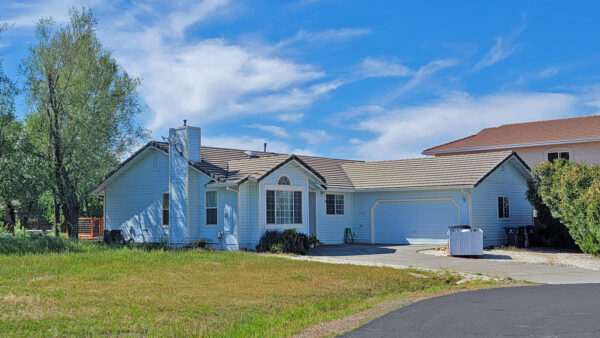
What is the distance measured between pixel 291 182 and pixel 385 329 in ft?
53.2

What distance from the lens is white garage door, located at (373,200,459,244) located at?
2683 cm

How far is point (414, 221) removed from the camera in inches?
1095

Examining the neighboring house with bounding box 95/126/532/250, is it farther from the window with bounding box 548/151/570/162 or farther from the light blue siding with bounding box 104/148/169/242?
the window with bounding box 548/151/570/162

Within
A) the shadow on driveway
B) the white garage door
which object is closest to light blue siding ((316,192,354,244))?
the shadow on driveway

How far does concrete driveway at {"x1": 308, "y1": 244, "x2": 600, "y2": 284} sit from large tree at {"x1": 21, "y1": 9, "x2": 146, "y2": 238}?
11641 mm

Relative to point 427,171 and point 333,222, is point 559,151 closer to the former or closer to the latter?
point 427,171

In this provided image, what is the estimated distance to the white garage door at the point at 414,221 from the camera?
26828mm

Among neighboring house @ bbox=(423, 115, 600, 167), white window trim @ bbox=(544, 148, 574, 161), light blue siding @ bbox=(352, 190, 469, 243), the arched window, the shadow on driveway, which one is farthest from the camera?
white window trim @ bbox=(544, 148, 574, 161)

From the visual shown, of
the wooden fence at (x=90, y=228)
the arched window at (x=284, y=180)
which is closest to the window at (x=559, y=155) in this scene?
the arched window at (x=284, y=180)

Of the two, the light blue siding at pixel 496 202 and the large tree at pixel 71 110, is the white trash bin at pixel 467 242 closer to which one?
the light blue siding at pixel 496 202

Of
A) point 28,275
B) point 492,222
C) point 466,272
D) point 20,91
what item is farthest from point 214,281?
point 20,91

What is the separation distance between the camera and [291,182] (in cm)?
2516

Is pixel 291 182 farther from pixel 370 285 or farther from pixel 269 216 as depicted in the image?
pixel 370 285

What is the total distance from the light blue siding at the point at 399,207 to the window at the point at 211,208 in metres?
7.55
